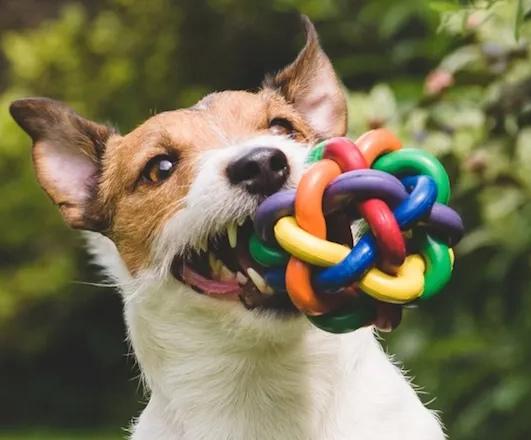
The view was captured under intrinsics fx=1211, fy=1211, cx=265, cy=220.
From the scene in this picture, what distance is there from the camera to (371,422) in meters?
3.90

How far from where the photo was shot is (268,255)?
3471mm

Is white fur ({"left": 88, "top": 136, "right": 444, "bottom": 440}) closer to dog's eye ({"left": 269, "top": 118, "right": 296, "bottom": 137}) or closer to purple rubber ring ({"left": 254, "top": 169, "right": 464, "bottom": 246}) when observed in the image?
dog's eye ({"left": 269, "top": 118, "right": 296, "bottom": 137})

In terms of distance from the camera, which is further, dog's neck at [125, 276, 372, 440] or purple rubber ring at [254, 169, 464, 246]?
dog's neck at [125, 276, 372, 440]

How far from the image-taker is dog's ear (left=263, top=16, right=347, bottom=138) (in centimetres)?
454

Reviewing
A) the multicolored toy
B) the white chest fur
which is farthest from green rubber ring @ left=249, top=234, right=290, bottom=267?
the white chest fur

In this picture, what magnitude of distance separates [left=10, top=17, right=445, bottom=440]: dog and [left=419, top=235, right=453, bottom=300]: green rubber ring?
1.62 feet

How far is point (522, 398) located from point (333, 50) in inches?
164

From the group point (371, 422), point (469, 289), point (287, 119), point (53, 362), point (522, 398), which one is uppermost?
point (287, 119)

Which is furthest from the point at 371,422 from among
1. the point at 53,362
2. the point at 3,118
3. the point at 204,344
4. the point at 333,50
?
the point at 53,362

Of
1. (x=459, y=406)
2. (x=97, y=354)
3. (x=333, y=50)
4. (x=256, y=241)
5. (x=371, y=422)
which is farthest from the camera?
(x=97, y=354)

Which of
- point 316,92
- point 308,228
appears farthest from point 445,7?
point 308,228

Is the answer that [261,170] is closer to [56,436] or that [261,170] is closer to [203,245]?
[203,245]

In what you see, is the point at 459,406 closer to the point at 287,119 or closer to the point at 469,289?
the point at 469,289

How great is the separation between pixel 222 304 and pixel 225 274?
0.31 ft
